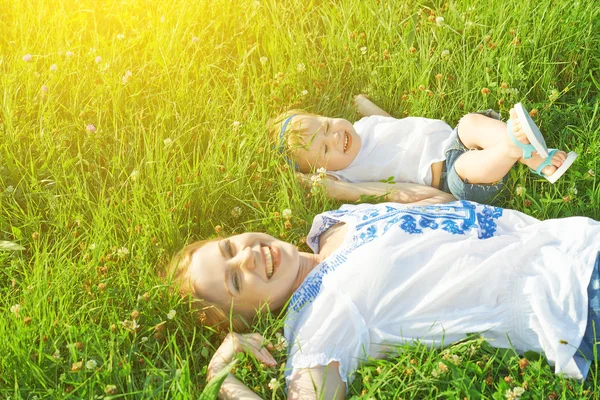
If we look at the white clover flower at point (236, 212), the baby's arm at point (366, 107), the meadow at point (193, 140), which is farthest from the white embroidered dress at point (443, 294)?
the baby's arm at point (366, 107)

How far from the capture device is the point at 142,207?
139 inches

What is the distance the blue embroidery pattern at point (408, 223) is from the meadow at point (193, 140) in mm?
268

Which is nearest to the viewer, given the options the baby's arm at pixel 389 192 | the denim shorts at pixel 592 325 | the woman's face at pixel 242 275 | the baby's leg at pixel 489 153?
the denim shorts at pixel 592 325

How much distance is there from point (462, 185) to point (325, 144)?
0.85m

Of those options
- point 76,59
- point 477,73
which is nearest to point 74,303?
point 76,59

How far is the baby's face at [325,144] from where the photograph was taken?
4.02 metres

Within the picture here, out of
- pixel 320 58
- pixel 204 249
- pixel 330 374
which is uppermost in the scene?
pixel 320 58

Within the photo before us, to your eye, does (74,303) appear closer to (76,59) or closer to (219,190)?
(219,190)

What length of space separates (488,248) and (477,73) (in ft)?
5.04

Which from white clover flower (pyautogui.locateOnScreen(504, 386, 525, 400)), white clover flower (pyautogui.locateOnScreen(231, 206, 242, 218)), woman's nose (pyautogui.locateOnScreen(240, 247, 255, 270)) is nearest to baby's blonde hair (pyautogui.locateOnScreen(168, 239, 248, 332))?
woman's nose (pyautogui.locateOnScreen(240, 247, 255, 270))

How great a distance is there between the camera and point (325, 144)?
4070 mm

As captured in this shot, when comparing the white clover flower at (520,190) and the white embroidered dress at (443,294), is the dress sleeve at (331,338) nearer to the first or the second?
the white embroidered dress at (443,294)

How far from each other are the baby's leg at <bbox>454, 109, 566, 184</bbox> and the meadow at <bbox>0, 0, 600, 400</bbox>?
23 cm

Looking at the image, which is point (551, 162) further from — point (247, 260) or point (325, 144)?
point (247, 260)
